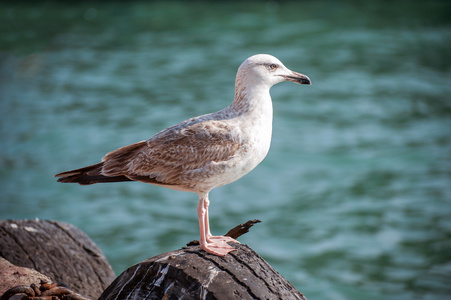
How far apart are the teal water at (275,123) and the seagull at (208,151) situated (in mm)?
10760

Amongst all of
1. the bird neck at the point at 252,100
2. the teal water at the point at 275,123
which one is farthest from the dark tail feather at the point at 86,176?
the teal water at the point at 275,123

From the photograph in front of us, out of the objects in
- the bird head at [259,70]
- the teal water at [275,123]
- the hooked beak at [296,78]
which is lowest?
the bird head at [259,70]

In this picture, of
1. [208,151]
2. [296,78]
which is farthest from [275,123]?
[208,151]

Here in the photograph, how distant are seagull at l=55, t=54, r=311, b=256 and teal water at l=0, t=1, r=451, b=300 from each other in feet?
35.3

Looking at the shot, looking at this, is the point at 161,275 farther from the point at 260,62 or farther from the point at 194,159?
the point at 260,62

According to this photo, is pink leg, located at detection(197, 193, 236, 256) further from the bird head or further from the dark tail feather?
the bird head

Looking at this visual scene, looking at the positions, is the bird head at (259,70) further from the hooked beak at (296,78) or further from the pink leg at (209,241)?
the pink leg at (209,241)

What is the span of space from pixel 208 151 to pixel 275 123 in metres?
18.7

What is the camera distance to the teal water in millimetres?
17094

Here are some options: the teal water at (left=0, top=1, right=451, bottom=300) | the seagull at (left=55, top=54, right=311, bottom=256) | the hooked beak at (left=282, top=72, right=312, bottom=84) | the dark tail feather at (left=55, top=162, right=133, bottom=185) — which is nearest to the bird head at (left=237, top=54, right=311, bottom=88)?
the seagull at (left=55, top=54, right=311, bottom=256)

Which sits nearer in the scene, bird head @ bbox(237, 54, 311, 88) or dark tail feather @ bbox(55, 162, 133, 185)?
dark tail feather @ bbox(55, 162, 133, 185)

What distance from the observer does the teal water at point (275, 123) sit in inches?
673

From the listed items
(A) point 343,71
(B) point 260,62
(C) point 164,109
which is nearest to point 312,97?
(A) point 343,71

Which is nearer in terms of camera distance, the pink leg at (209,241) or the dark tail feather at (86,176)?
the pink leg at (209,241)
